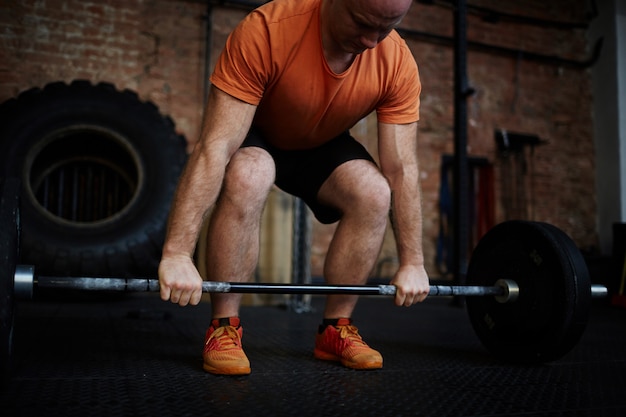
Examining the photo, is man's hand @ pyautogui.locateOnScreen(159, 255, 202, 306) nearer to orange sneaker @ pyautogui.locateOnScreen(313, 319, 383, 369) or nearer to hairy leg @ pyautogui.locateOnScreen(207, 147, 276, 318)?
hairy leg @ pyautogui.locateOnScreen(207, 147, 276, 318)

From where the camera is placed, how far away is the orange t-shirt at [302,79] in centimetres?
126

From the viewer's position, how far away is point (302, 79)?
1.32 metres

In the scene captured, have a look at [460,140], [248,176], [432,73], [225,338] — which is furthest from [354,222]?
[432,73]

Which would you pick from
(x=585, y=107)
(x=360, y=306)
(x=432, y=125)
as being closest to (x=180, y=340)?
(x=360, y=306)

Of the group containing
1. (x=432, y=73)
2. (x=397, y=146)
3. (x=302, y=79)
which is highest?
(x=432, y=73)

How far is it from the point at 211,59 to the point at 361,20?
3166mm

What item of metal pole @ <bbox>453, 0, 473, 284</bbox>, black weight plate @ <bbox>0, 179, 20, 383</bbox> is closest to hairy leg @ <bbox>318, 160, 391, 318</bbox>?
black weight plate @ <bbox>0, 179, 20, 383</bbox>

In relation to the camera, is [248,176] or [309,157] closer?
[248,176]

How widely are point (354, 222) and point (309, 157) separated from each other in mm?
225

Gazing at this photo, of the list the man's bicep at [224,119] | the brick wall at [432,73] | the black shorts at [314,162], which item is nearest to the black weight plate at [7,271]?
the man's bicep at [224,119]

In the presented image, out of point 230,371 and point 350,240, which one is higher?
point 350,240

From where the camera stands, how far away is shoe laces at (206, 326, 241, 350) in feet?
4.26

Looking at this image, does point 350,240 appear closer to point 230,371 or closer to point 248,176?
point 248,176

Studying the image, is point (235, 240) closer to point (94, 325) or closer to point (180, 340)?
point (180, 340)
